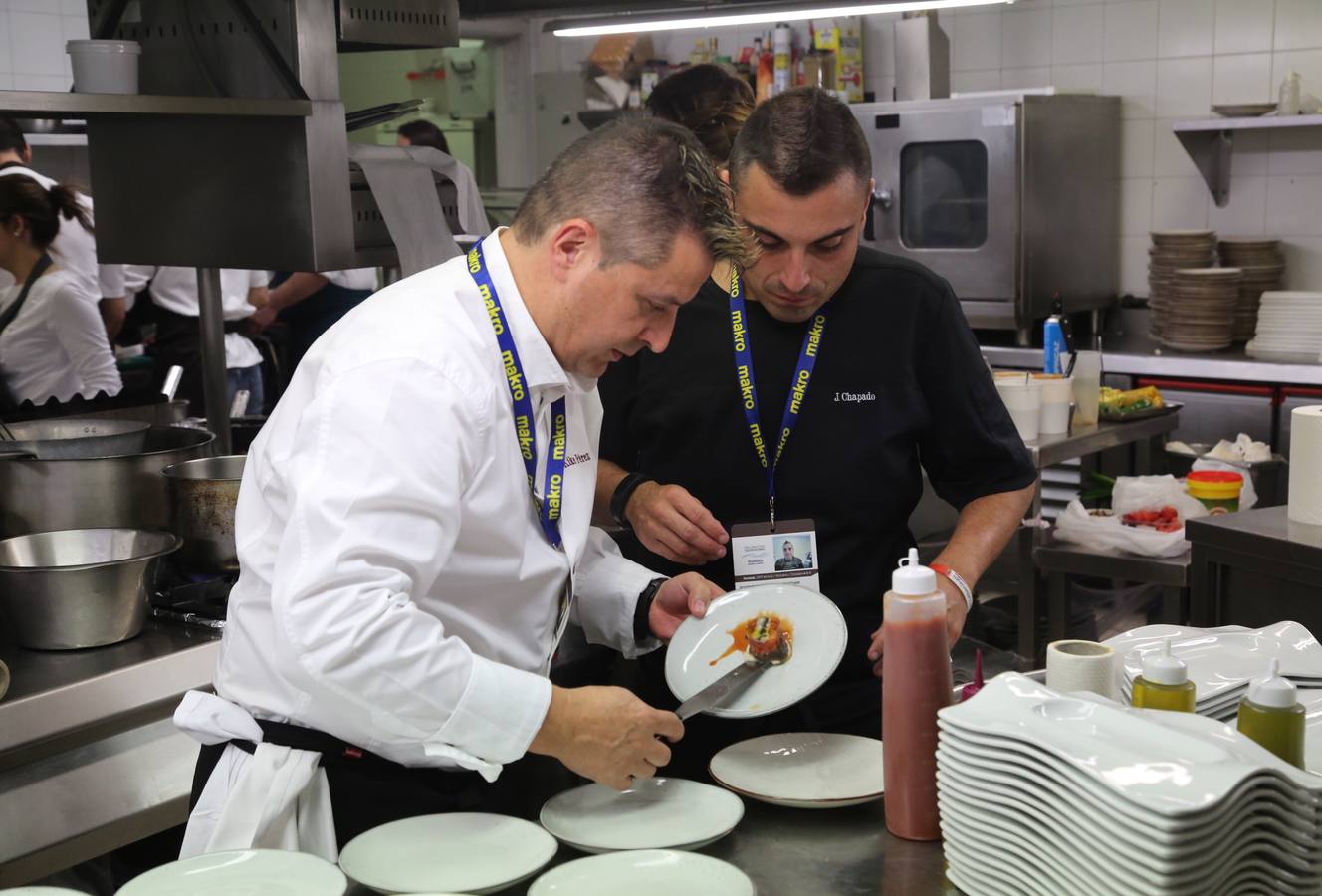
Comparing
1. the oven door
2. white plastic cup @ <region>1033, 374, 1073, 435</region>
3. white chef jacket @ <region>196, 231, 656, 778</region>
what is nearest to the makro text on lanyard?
white chef jacket @ <region>196, 231, 656, 778</region>

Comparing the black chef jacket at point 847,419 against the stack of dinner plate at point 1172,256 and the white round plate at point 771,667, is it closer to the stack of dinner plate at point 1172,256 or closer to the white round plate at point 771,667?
the white round plate at point 771,667

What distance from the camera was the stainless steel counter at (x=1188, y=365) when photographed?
476 cm

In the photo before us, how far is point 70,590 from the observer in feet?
7.76

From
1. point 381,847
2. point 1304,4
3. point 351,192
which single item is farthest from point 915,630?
point 1304,4

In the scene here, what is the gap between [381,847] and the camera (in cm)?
151

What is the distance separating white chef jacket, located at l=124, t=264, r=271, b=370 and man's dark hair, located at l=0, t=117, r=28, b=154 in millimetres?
692

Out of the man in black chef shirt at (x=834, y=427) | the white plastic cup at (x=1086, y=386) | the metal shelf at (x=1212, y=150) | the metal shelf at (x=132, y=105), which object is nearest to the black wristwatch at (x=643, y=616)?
the man in black chef shirt at (x=834, y=427)

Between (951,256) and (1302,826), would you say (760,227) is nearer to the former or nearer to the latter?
(1302,826)

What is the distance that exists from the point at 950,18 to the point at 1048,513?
2550 millimetres

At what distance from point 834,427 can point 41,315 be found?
12.1ft

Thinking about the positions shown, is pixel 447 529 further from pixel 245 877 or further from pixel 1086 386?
pixel 1086 386

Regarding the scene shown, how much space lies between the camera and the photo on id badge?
2.14m

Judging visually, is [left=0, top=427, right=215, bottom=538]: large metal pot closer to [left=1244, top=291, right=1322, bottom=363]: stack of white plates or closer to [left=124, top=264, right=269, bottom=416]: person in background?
[left=124, top=264, right=269, bottom=416]: person in background

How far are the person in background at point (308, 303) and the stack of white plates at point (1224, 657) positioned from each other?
527 cm
